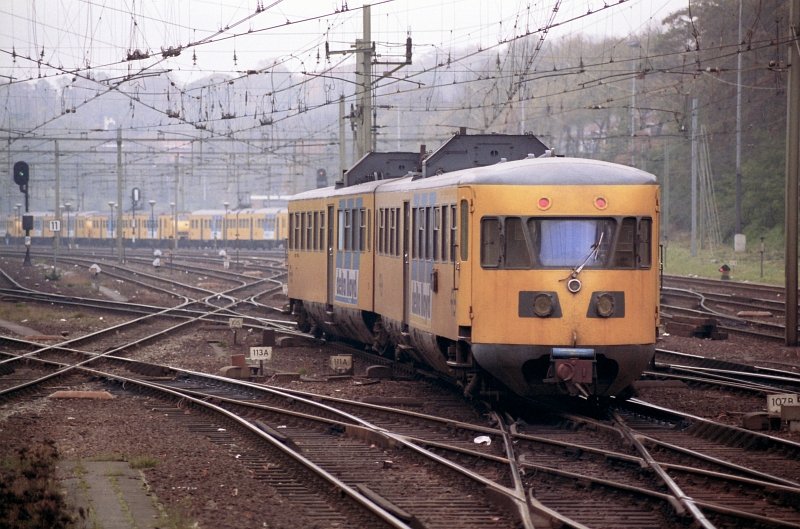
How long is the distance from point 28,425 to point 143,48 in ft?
51.2

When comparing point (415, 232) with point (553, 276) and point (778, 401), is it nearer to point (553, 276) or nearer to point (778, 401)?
point (553, 276)

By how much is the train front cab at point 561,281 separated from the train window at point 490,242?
0.01 metres

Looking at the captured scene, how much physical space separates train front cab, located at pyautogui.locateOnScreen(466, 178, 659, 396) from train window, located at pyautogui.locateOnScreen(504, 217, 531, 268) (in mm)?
10

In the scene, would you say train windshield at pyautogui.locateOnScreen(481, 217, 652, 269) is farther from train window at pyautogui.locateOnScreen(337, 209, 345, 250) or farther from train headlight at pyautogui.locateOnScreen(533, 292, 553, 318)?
train window at pyautogui.locateOnScreen(337, 209, 345, 250)

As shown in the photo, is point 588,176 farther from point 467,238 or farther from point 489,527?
point 489,527

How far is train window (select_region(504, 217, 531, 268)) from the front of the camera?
13016 millimetres

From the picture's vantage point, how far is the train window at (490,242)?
13094mm

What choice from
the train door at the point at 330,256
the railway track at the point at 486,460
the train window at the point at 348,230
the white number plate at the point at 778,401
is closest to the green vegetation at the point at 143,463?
the railway track at the point at 486,460

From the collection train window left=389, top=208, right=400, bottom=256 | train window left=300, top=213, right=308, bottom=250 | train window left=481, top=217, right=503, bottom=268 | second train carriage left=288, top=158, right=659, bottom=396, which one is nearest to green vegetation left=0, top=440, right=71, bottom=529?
second train carriage left=288, top=158, right=659, bottom=396

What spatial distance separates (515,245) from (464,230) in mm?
635

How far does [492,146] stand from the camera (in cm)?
1762

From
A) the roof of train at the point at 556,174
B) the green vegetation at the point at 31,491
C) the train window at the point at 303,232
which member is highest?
the roof of train at the point at 556,174

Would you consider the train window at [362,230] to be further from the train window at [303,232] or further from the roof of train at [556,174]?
the roof of train at [556,174]

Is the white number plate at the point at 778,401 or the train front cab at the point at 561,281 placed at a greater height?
the train front cab at the point at 561,281
